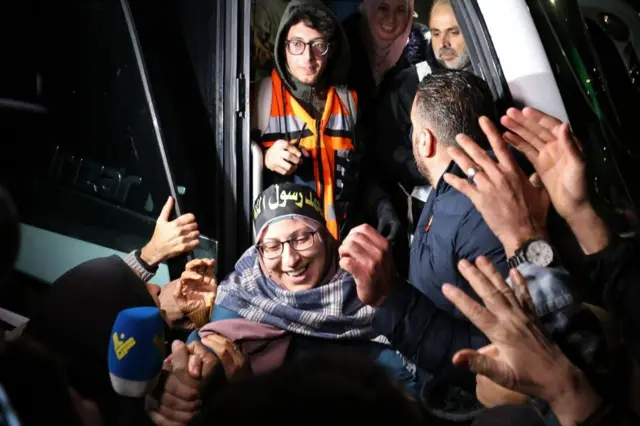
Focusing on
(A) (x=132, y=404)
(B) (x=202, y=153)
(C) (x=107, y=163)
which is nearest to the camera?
(A) (x=132, y=404)

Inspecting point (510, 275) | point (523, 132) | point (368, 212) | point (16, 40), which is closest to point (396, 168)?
point (368, 212)

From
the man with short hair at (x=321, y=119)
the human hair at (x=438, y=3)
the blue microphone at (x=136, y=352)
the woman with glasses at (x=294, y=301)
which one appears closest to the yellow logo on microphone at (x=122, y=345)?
the blue microphone at (x=136, y=352)

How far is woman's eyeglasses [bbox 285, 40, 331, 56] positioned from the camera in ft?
4.15

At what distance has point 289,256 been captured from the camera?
120 centimetres

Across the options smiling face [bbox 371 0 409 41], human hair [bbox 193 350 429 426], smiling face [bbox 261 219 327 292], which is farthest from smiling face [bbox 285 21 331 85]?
human hair [bbox 193 350 429 426]

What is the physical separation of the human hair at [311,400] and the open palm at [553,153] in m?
0.52

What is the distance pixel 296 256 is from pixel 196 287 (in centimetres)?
21

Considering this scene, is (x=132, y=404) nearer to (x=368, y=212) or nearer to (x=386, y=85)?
(x=368, y=212)

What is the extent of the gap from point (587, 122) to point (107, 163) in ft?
Result: 2.61

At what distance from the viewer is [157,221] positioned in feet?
4.23

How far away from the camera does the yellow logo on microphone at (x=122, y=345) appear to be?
105 cm

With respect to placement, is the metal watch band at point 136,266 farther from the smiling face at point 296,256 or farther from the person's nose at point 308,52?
the person's nose at point 308,52

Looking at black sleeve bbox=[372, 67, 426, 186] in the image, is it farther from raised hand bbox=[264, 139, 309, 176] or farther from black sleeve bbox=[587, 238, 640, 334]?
black sleeve bbox=[587, 238, 640, 334]

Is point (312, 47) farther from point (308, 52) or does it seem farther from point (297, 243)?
point (297, 243)
